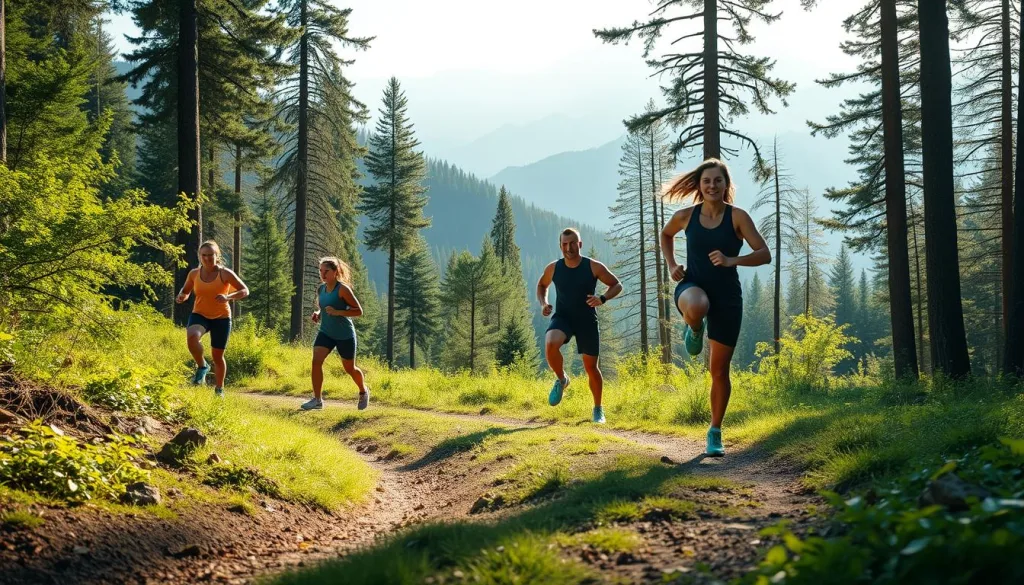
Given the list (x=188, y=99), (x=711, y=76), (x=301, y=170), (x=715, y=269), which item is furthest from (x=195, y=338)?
(x=301, y=170)

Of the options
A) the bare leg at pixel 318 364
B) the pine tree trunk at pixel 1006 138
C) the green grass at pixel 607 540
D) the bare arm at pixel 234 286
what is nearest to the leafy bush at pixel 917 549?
the green grass at pixel 607 540

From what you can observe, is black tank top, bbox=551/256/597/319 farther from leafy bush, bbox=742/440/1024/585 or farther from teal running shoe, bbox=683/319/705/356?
leafy bush, bbox=742/440/1024/585

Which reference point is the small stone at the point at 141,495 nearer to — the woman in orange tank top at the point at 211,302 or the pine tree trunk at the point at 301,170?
the woman in orange tank top at the point at 211,302

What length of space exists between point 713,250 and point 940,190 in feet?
22.4

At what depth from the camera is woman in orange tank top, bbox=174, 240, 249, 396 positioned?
32.8 feet

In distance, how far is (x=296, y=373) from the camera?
637 inches

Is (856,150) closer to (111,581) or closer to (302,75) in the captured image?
(302,75)

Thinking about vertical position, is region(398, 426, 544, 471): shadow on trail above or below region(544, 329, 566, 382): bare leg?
below

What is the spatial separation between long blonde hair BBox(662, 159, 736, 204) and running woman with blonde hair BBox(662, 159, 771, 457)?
3cm

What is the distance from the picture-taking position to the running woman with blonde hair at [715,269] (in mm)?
6051

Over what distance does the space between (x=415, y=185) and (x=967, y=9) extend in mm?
25591

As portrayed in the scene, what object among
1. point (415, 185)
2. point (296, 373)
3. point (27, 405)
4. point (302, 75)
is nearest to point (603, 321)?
point (415, 185)

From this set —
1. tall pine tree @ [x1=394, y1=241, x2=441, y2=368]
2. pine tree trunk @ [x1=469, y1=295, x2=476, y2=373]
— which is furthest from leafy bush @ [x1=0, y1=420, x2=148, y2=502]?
tall pine tree @ [x1=394, y1=241, x2=441, y2=368]

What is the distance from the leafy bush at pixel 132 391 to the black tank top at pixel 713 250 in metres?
5.42
